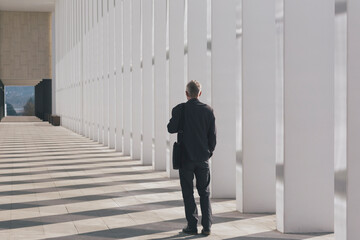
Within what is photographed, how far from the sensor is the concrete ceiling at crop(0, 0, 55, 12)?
2104 inches

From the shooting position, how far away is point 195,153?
7523mm

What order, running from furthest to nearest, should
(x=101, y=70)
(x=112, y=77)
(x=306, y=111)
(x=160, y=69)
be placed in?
(x=101, y=70) < (x=112, y=77) < (x=160, y=69) < (x=306, y=111)

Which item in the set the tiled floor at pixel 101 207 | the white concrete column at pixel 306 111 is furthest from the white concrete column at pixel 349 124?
the white concrete column at pixel 306 111

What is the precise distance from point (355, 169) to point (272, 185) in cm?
342

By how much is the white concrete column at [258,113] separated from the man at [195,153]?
196cm

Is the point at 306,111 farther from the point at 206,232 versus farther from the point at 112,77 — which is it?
the point at 112,77

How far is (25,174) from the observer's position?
15000 mm

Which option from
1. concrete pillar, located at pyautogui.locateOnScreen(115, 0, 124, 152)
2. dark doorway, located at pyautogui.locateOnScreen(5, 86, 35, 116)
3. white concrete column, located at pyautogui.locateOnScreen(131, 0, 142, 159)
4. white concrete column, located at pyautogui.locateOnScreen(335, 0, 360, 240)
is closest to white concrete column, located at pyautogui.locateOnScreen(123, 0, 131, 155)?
concrete pillar, located at pyautogui.locateOnScreen(115, 0, 124, 152)

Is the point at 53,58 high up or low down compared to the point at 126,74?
up

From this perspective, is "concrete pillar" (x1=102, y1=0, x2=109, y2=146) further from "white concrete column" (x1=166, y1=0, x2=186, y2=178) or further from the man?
the man

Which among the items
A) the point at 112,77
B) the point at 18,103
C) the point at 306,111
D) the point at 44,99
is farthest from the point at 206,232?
the point at 18,103

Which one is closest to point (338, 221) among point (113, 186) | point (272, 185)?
point (272, 185)

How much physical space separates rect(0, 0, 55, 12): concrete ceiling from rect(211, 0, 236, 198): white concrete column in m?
44.4

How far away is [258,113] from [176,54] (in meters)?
5.47
